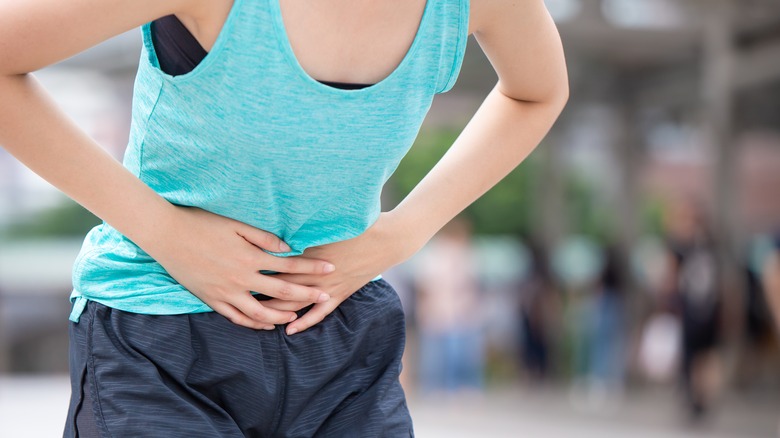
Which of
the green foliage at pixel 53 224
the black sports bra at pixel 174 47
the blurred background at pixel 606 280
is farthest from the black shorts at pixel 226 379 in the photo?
the green foliage at pixel 53 224

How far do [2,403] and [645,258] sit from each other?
829cm

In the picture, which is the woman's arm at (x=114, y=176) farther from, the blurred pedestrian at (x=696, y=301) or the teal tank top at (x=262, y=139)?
→ the blurred pedestrian at (x=696, y=301)

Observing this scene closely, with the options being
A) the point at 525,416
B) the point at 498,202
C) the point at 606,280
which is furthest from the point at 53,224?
the point at 498,202

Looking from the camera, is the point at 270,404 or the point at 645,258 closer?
the point at 270,404

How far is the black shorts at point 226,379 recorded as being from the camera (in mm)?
1240

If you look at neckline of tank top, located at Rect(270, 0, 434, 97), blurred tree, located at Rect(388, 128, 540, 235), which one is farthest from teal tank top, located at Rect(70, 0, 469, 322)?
blurred tree, located at Rect(388, 128, 540, 235)

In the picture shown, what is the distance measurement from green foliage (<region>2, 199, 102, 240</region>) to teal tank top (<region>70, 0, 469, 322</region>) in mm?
14677

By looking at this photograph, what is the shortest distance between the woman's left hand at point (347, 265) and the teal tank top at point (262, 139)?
0.03 metres

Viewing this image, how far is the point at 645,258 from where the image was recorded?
520 inches

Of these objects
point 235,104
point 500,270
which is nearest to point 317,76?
point 235,104

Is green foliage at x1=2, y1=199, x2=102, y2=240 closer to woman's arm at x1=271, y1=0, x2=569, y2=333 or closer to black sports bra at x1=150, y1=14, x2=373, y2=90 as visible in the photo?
woman's arm at x1=271, y1=0, x2=569, y2=333

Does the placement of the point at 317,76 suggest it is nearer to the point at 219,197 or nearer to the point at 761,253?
the point at 219,197

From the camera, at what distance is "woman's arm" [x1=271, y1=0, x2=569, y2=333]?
54.6 inches

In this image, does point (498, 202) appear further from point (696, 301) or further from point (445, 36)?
point (445, 36)
